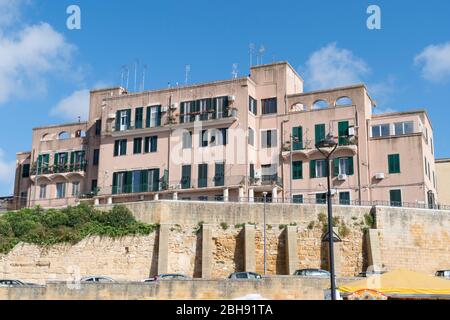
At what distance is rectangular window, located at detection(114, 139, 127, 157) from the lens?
52.4 metres

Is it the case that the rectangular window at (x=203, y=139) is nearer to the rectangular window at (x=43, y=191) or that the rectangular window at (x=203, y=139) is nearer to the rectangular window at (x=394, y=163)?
the rectangular window at (x=394, y=163)

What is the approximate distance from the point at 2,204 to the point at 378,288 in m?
48.5

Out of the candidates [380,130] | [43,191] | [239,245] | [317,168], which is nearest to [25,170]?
[43,191]

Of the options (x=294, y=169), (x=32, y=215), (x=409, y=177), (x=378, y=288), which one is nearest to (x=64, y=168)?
(x=32, y=215)

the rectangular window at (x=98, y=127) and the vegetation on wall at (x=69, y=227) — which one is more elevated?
the rectangular window at (x=98, y=127)

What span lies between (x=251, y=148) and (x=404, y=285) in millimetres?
31087

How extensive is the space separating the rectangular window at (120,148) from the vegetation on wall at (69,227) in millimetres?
10348

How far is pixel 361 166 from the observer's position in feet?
154

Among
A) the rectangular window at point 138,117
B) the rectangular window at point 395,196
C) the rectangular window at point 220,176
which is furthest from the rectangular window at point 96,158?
the rectangular window at point 395,196

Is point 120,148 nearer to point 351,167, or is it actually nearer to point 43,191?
point 43,191

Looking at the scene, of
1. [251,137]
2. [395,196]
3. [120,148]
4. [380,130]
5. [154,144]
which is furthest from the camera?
[120,148]

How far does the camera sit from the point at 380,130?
157 ft

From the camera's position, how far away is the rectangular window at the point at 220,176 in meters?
48.2

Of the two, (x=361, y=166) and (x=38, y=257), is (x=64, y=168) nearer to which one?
(x=38, y=257)
